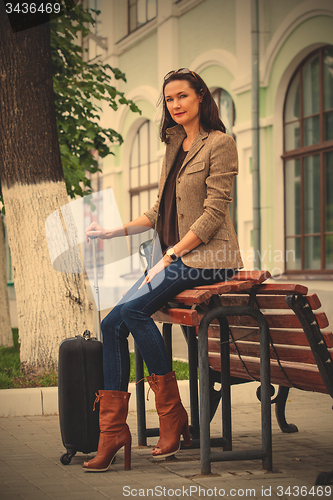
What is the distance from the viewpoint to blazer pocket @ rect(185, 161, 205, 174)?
11.1 feet

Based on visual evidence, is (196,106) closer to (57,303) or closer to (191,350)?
(191,350)

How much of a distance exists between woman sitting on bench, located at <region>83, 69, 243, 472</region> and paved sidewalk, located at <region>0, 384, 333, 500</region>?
144 millimetres

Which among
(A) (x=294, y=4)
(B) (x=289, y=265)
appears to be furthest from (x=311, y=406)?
(A) (x=294, y=4)

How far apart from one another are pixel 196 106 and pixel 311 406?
270 cm

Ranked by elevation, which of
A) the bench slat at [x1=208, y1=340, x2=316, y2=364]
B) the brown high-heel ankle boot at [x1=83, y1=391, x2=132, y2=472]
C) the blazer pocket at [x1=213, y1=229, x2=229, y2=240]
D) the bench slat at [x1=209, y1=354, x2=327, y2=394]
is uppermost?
the blazer pocket at [x1=213, y1=229, x2=229, y2=240]

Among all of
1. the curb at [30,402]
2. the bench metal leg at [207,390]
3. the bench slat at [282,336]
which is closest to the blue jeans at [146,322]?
the bench metal leg at [207,390]

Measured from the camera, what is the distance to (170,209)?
3.57m

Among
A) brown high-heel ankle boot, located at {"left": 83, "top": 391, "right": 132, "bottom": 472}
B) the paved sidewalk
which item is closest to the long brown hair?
brown high-heel ankle boot, located at {"left": 83, "top": 391, "right": 132, "bottom": 472}

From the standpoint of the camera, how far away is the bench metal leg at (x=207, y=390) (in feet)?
10.1

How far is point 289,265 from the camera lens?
42.8 ft

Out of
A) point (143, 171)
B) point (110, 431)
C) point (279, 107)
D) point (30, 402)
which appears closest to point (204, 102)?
point (110, 431)

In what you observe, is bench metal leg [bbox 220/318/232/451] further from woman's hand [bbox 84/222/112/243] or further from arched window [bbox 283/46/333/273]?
arched window [bbox 283/46/333/273]

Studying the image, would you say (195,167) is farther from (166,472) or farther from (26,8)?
(26,8)

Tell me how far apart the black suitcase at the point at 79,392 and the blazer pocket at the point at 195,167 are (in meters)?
1.05
